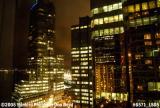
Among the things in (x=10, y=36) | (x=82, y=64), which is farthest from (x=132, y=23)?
(x=82, y=64)

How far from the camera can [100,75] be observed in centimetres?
6206

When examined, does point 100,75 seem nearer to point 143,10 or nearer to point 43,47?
point 143,10

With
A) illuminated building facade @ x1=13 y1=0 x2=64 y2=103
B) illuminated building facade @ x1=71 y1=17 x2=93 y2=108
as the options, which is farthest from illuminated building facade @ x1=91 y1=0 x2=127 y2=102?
illuminated building facade @ x1=13 y1=0 x2=64 y2=103

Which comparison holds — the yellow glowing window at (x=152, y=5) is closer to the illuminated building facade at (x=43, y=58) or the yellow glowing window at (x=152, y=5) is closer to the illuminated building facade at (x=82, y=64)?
the illuminated building facade at (x=82, y=64)

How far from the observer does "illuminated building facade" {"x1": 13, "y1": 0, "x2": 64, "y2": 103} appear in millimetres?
142750

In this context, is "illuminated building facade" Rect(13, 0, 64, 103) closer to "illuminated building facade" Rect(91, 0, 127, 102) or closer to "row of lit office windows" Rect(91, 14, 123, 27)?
"illuminated building facade" Rect(91, 0, 127, 102)

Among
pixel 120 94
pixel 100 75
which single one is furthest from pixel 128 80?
pixel 100 75

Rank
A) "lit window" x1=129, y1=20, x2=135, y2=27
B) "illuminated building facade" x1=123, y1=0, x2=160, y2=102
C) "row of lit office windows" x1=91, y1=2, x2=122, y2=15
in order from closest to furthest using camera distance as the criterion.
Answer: "illuminated building facade" x1=123, y1=0, x2=160, y2=102 → "lit window" x1=129, y1=20, x2=135, y2=27 → "row of lit office windows" x1=91, y1=2, x2=122, y2=15

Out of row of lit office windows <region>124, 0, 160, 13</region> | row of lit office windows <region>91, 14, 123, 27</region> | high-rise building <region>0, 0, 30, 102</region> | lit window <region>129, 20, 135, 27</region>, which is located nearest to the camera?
row of lit office windows <region>124, 0, 160, 13</region>

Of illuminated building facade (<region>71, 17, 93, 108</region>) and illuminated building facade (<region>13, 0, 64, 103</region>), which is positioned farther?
illuminated building facade (<region>13, 0, 64, 103</region>)

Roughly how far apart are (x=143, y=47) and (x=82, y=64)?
6785 cm

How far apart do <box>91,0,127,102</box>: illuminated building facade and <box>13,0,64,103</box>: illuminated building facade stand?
235 ft

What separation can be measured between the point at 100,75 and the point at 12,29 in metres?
30.0

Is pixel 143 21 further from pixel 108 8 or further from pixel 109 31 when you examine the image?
pixel 108 8
